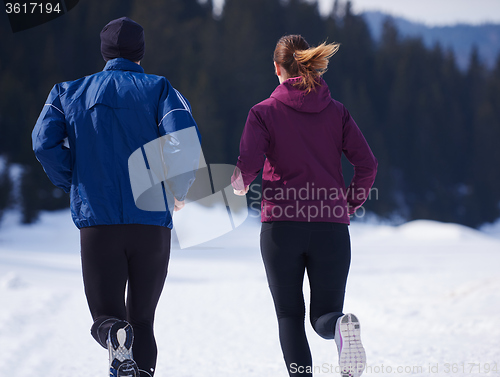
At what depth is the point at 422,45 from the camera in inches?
1177

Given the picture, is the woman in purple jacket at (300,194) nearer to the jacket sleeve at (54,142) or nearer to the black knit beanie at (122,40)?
the black knit beanie at (122,40)

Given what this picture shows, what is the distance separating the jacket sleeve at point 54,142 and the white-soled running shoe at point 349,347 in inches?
45.0

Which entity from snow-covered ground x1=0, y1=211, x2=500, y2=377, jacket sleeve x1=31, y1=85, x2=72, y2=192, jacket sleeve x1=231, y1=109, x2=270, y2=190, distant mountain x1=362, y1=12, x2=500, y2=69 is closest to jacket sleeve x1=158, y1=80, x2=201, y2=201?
jacket sleeve x1=231, y1=109, x2=270, y2=190

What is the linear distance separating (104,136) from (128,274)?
51 cm

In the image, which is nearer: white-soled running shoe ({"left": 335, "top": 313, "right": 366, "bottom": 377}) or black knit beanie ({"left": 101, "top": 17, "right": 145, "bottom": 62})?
white-soled running shoe ({"left": 335, "top": 313, "right": 366, "bottom": 377})

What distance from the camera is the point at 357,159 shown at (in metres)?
2.31

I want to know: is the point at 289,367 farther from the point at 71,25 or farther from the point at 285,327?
the point at 71,25

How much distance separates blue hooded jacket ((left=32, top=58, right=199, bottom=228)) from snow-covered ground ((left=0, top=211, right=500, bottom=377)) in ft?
4.20

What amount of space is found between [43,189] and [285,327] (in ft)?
47.7

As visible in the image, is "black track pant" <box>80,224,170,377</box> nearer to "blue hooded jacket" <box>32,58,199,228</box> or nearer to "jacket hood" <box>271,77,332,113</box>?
"blue hooded jacket" <box>32,58,199,228</box>

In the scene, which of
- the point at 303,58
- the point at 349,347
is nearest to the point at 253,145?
the point at 303,58

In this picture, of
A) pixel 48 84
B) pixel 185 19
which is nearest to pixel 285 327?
pixel 48 84

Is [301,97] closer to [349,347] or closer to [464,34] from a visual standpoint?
[349,347]

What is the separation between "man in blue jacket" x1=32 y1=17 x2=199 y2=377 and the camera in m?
1.99
